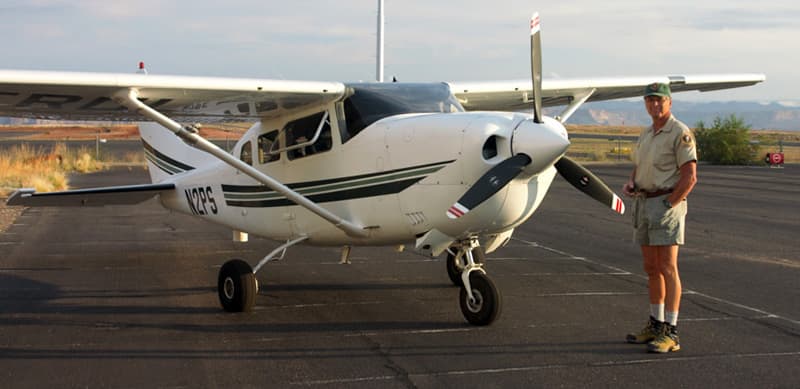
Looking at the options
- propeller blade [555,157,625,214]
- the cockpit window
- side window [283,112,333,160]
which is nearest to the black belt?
propeller blade [555,157,625,214]

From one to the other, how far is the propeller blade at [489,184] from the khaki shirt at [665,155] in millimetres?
896

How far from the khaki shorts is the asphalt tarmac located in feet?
2.70

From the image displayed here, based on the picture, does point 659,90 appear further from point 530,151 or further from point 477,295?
point 477,295

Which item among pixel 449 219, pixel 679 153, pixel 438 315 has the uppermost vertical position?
pixel 679 153

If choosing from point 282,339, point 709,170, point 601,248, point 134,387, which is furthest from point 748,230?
point 709,170

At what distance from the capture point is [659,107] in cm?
628

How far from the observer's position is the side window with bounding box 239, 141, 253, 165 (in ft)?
29.9

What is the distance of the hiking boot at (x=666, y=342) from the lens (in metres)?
6.12

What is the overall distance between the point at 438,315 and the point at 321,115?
7.33 feet

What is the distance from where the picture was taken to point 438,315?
7.66 metres

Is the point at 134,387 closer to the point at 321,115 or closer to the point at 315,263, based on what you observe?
the point at 321,115

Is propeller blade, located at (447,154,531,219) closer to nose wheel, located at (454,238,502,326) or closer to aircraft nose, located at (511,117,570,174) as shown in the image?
aircraft nose, located at (511,117,570,174)

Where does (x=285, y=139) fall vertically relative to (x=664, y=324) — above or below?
above

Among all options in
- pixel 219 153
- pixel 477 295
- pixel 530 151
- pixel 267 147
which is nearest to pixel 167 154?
pixel 267 147
